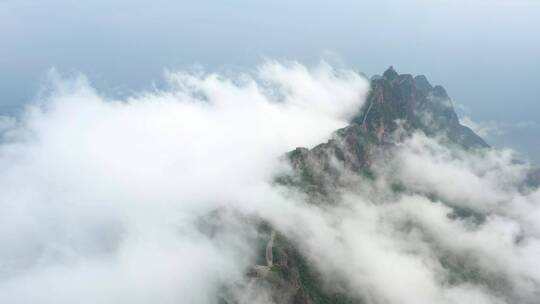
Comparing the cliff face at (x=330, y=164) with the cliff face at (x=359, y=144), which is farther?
the cliff face at (x=359, y=144)

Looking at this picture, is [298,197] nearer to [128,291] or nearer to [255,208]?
[255,208]

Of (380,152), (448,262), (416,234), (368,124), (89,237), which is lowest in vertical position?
Result: (448,262)

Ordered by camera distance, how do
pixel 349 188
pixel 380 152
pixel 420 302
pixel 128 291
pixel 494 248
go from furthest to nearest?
pixel 380 152
pixel 349 188
pixel 494 248
pixel 420 302
pixel 128 291

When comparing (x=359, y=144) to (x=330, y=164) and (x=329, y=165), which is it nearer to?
(x=330, y=164)

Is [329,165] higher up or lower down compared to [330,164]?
lower down

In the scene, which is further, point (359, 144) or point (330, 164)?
point (359, 144)

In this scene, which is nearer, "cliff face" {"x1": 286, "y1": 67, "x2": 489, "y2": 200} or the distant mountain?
the distant mountain

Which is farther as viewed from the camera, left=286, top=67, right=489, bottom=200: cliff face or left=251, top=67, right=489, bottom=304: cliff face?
left=286, top=67, right=489, bottom=200: cliff face

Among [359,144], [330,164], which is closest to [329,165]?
[330,164]

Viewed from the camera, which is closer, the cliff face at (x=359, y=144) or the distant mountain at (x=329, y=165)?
the distant mountain at (x=329, y=165)

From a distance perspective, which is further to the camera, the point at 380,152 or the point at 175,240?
the point at 380,152

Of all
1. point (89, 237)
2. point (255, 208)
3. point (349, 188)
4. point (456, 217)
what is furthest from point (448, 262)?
point (89, 237)
